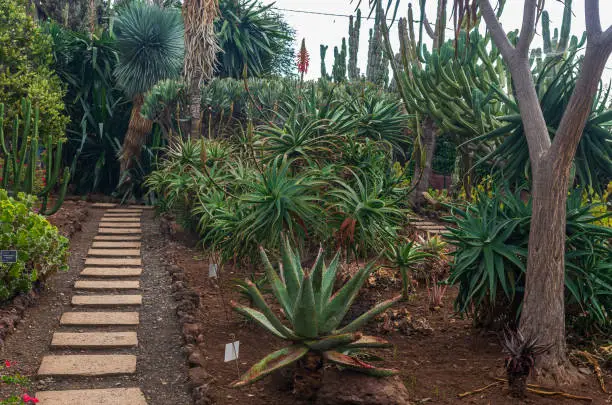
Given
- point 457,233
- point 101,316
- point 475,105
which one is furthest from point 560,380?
point 101,316

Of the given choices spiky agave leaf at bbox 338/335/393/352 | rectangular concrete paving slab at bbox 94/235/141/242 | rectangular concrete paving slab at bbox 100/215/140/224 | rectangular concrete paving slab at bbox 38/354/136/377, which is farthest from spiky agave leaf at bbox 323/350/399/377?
rectangular concrete paving slab at bbox 100/215/140/224

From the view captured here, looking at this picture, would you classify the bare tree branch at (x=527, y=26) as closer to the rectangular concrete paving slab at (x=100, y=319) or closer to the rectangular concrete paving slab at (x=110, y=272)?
the rectangular concrete paving slab at (x=100, y=319)

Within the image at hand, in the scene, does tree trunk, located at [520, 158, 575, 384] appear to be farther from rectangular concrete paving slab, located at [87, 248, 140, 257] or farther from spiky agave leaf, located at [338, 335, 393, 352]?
rectangular concrete paving slab, located at [87, 248, 140, 257]

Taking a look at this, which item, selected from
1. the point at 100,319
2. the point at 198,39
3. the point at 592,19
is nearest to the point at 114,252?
the point at 100,319

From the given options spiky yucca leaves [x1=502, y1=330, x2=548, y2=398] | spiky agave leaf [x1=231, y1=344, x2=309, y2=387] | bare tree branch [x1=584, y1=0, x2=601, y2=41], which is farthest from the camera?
bare tree branch [x1=584, y1=0, x2=601, y2=41]

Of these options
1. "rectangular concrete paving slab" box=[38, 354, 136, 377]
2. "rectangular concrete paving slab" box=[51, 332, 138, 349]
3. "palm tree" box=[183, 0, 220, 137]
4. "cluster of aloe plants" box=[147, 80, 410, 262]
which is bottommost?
"rectangular concrete paving slab" box=[38, 354, 136, 377]

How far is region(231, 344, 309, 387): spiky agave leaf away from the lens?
376 centimetres

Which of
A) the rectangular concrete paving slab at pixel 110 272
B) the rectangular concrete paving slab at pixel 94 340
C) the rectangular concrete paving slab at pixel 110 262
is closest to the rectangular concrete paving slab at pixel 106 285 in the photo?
the rectangular concrete paving slab at pixel 110 272

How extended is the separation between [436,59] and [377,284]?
8.88 ft

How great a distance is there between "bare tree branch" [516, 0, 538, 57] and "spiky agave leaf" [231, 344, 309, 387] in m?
2.70

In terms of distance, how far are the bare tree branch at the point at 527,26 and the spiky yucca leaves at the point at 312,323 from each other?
6.60 ft

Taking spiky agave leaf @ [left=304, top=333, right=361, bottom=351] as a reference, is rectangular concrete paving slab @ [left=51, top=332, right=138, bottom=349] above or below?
below

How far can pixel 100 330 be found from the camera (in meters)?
5.74

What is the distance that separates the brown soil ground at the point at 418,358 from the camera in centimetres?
429
